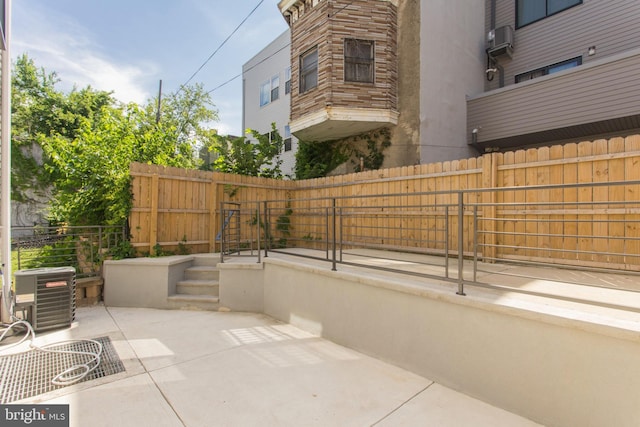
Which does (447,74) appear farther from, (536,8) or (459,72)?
(536,8)

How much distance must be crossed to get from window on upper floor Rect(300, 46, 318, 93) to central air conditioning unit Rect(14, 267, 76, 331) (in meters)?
6.82

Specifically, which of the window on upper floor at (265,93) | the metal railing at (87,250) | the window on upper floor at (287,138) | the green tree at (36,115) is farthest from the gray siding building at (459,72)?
the green tree at (36,115)

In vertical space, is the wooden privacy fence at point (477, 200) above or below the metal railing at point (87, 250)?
above

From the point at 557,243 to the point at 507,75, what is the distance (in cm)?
641

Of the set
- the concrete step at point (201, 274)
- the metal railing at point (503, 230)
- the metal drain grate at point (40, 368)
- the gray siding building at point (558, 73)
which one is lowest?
the metal drain grate at point (40, 368)

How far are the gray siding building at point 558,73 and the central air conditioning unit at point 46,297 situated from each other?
9.09 meters

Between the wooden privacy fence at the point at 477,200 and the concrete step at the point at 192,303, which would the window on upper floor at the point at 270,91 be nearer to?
the wooden privacy fence at the point at 477,200

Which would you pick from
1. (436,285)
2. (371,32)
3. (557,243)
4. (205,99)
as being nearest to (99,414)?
(436,285)

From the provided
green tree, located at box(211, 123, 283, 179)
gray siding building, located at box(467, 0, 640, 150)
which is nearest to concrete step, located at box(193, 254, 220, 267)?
green tree, located at box(211, 123, 283, 179)

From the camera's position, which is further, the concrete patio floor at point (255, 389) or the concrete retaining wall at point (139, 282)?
the concrete retaining wall at point (139, 282)

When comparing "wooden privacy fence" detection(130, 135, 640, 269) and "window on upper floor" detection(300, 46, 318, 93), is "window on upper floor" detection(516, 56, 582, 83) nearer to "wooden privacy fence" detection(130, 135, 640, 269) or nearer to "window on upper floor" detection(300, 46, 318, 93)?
"wooden privacy fence" detection(130, 135, 640, 269)

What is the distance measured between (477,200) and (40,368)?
19.1ft

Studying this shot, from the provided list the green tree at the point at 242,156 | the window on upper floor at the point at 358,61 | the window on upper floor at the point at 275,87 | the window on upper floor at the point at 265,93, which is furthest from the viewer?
the window on upper floor at the point at 265,93

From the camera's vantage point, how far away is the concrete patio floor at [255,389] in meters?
2.17
